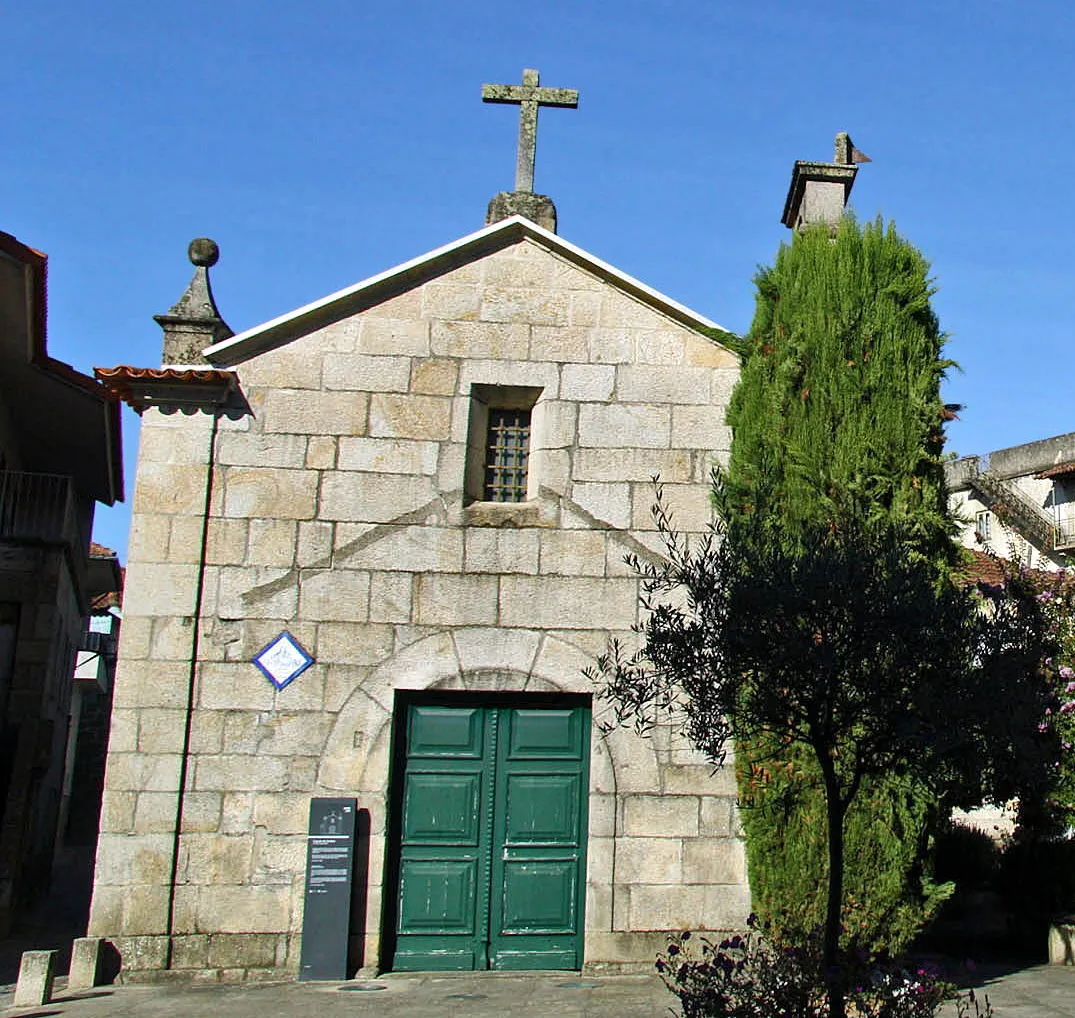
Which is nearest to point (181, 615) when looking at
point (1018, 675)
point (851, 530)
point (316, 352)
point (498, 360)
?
Result: point (316, 352)

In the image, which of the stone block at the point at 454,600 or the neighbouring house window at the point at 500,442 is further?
the neighbouring house window at the point at 500,442

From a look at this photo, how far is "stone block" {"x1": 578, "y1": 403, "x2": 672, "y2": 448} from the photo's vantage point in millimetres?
9289

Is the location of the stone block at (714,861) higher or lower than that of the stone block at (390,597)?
lower

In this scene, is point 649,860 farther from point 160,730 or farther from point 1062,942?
point 1062,942

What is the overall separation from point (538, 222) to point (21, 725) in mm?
8282

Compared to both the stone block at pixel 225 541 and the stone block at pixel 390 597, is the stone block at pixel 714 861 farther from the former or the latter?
the stone block at pixel 225 541

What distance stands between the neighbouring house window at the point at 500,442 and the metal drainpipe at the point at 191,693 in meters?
2.01

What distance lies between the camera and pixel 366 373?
9.27 meters

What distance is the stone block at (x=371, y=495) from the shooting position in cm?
901

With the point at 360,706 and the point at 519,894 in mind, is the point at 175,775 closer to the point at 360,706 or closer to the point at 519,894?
the point at 360,706

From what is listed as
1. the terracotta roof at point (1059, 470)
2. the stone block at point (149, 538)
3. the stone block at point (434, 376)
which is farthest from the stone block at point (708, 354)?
the terracotta roof at point (1059, 470)

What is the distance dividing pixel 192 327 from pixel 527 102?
3556 millimetres

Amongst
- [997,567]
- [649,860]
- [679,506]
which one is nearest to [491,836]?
[649,860]

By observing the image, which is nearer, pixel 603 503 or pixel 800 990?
pixel 800 990
